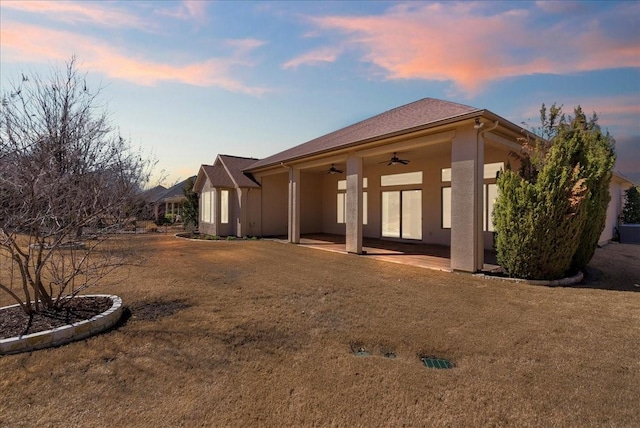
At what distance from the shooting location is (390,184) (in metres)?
15.2

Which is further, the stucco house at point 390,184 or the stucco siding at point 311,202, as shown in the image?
the stucco siding at point 311,202

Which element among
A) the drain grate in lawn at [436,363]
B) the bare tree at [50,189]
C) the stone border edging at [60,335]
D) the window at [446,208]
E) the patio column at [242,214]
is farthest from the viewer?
the patio column at [242,214]

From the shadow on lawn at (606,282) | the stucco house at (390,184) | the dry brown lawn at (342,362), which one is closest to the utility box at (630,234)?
the stucco house at (390,184)

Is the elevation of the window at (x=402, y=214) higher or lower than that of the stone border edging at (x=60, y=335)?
higher

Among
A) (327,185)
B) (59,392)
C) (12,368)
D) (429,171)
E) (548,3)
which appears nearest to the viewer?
(59,392)

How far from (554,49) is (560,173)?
6.00 metres

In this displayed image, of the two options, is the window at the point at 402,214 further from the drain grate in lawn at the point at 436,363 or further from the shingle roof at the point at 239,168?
the drain grate in lawn at the point at 436,363

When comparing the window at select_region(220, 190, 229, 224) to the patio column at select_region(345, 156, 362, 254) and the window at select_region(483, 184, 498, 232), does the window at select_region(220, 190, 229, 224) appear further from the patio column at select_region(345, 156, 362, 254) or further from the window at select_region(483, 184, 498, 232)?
the window at select_region(483, 184, 498, 232)

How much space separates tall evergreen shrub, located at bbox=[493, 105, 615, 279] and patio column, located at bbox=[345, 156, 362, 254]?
4.56 meters

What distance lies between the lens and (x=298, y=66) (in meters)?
11.2

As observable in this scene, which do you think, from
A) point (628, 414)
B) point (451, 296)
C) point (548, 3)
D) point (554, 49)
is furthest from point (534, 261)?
point (554, 49)

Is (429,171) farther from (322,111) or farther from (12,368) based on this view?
(12,368)

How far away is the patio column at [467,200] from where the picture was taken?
7852 mm

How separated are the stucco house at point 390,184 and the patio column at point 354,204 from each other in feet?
0.12
